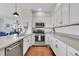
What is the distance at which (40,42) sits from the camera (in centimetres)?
731

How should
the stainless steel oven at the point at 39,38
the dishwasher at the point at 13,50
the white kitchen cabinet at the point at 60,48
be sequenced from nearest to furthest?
the dishwasher at the point at 13,50 → the white kitchen cabinet at the point at 60,48 → the stainless steel oven at the point at 39,38

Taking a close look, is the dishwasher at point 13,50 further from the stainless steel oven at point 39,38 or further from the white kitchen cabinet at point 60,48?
the stainless steel oven at point 39,38

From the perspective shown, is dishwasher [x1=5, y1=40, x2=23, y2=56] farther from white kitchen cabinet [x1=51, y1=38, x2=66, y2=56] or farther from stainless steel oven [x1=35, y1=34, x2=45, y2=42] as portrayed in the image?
stainless steel oven [x1=35, y1=34, x2=45, y2=42]

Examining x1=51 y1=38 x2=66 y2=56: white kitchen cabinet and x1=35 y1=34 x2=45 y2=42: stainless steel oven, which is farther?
x1=35 y1=34 x2=45 y2=42: stainless steel oven

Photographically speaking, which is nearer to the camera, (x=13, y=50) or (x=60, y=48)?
(x=13, y=50)

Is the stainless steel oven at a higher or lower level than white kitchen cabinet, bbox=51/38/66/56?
lower

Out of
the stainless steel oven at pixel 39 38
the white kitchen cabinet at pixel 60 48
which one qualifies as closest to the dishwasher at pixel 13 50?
the white kitchen cabinet at pixel 60 48

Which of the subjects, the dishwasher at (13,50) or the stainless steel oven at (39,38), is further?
the stainless steel oven at (39,38)

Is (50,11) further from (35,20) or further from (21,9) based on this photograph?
(21,9)

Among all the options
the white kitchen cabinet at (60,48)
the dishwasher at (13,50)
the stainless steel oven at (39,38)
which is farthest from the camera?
the stainless steel oven at (39,38)

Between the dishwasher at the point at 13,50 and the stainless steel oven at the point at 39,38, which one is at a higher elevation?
the dishwasher at the point at 13,50

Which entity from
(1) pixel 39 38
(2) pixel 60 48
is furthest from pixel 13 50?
(1) pixel 39 38

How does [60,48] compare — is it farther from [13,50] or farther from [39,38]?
[39,38]

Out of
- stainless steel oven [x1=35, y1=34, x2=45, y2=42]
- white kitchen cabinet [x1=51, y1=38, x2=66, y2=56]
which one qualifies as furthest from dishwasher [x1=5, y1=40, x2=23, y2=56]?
stainless steel oven [x1=35, y1=34, x2=45, y2=42]
